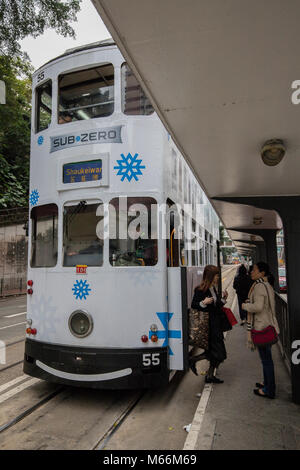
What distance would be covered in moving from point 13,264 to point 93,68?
18582 millimetres

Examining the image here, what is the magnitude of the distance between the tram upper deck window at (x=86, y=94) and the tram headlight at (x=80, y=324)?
9.35 ft

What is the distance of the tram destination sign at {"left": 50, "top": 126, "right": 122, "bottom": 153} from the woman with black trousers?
2.41 metres

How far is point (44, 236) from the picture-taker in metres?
5.32

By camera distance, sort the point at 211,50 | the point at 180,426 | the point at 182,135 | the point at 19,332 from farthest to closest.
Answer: the point at 19,332 → the point at 180,426 → the point at 182,135 → the point at 211,50

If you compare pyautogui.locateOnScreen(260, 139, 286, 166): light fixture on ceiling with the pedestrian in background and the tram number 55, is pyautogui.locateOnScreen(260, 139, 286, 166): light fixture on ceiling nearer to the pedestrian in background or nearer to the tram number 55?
the tram number 55

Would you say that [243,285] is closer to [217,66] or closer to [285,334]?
[285,334]

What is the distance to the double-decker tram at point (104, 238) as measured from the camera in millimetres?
4492

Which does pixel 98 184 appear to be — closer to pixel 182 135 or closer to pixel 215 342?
pixel 182 135

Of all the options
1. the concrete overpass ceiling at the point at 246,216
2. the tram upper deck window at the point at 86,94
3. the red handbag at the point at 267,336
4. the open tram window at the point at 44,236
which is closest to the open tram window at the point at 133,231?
the open tram window at the point at 44,236

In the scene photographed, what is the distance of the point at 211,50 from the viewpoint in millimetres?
2307

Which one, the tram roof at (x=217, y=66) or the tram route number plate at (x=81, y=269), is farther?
the tram route number plate at (x=81, y=269)

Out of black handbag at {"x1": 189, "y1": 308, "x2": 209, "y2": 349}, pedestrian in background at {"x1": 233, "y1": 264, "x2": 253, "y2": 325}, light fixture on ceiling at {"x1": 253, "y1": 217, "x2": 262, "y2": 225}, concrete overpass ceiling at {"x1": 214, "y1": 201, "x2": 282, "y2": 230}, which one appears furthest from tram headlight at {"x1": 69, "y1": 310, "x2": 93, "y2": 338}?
pedestrian in background at {"x1": 233, "y1": 264, "x2": 253, "y2": 325}

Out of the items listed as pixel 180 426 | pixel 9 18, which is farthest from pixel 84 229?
pixel 9 18
